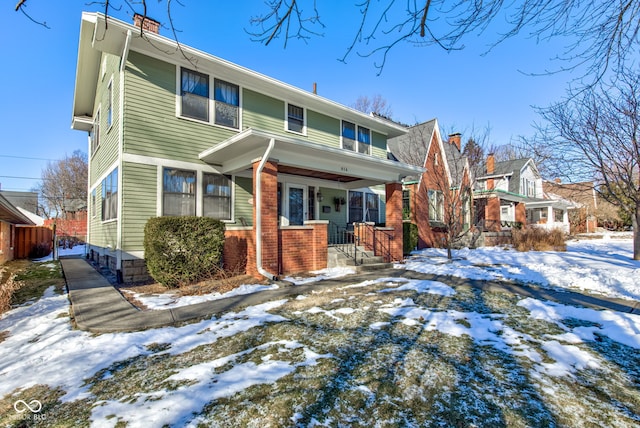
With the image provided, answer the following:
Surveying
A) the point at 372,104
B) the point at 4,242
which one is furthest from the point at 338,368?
the point at 372,104

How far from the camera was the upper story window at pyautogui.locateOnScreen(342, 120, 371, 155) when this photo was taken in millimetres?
12945

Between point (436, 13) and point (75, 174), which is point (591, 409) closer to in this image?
point (436, 13)

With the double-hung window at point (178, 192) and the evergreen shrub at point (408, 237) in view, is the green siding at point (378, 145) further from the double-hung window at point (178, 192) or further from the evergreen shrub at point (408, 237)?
the double-hung window at point (178, 192)

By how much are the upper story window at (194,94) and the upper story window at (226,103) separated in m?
0.29

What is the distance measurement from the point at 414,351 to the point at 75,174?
1754 inches

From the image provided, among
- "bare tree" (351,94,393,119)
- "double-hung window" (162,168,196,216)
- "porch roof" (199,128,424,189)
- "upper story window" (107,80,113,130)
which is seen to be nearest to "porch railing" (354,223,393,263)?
"porch roof" (199,128,424,189)

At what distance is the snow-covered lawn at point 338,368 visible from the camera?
7.72 feet

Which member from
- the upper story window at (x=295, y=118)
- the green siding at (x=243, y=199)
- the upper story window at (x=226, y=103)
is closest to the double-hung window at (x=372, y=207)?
the upper story window at (x=295, y=118)

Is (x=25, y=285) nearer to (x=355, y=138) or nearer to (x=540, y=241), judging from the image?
(x=355, y=138)

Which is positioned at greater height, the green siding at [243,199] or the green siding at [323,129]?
the green siding at [323,129]

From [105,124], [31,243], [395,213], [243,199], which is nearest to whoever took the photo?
[243,199]

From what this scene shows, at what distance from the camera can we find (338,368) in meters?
3.05

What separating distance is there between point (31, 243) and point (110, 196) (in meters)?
10.6

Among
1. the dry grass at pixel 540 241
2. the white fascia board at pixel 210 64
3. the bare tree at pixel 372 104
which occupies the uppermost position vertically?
the bare tree at pixel 372 104
